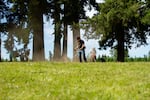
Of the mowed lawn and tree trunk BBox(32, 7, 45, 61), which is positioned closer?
the mowed lawn

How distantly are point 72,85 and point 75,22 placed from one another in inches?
1253

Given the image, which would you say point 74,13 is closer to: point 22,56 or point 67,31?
point 67,31

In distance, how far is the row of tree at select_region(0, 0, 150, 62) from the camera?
42.6m

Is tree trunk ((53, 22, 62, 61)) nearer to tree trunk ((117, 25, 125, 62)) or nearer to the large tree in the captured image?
the large tree

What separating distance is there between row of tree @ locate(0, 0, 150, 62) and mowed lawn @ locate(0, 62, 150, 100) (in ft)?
75.2

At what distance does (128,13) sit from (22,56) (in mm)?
14537

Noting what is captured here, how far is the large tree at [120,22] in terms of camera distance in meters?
50.3

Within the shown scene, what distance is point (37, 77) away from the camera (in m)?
17.7

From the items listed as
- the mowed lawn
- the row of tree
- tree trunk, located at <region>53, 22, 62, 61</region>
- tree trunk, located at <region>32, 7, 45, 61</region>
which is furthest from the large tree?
the mowed lawn

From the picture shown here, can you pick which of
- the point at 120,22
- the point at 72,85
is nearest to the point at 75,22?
the point at 120,22

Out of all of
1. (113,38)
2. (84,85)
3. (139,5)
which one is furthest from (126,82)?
(113,38)

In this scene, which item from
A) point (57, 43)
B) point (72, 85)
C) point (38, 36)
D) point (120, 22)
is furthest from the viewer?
point (120, 22)

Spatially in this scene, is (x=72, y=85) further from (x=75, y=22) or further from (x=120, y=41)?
(x=120, y=41)

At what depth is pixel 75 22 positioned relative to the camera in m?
47.6
